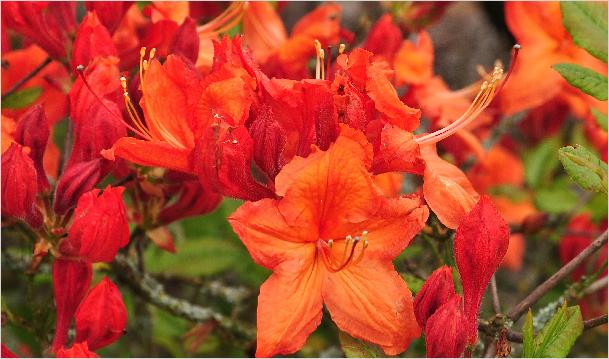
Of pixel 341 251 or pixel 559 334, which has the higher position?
pixel 341 251

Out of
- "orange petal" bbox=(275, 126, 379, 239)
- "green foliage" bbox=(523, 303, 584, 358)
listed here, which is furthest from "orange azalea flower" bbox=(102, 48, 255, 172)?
"green foliage" bbox=(523, 303, 584, 358)

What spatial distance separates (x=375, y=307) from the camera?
130 cm

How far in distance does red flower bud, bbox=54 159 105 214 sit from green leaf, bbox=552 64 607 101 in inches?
28.2

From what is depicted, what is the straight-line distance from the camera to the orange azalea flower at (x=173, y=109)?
134cm

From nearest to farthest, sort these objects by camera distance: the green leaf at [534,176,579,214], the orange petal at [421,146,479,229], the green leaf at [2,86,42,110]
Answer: the orange petal at [421,146,479,229] < the green leaf at [2,86,42,110] < the green leaf at [534,176,579,214]

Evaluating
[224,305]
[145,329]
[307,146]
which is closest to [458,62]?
[224,305]

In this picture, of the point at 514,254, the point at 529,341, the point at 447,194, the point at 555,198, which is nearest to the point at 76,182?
the point at 447,194

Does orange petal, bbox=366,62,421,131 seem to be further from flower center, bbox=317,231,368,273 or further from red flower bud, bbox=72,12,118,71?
red flower bud, bbox=72,12,118,71

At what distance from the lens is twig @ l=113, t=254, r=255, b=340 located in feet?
5.82

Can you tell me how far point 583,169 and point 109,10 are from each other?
2.75 feet

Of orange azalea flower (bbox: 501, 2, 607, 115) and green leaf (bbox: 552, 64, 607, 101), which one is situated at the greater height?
green leaf (bbox: 552, 64, 607, 101)

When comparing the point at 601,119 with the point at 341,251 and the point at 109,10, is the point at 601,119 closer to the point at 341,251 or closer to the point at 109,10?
the point at 341,251

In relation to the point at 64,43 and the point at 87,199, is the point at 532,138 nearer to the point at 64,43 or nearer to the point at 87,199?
the point at 64,43

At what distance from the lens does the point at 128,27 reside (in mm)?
2029
